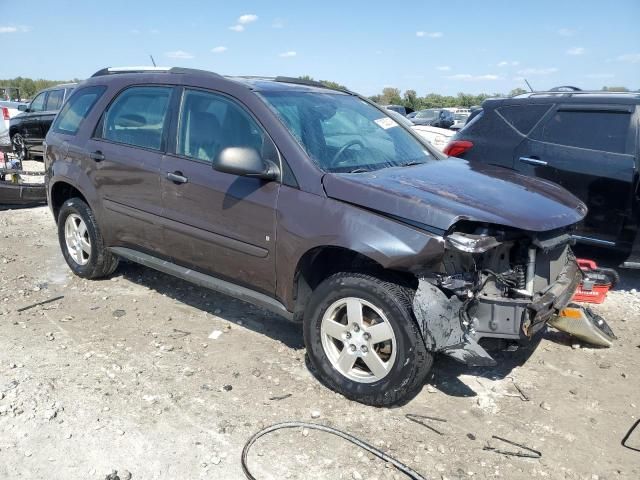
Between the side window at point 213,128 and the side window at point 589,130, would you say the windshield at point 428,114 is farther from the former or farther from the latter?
the side window at point 213,128

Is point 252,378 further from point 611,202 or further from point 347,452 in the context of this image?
point 611,202

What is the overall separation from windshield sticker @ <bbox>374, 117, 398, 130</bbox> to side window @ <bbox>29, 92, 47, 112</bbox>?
11.3 meters

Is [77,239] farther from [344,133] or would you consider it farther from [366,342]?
[366,342]

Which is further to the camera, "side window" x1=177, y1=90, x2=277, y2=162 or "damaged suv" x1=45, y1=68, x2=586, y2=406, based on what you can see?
"side window" x1=177, y1=90, x2=277, y2=162

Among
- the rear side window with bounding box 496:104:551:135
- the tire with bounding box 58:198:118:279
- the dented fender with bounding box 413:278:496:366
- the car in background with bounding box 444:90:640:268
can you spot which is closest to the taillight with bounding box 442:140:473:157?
the car in background with bounding box 444:90:640:268

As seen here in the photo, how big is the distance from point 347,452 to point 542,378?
162cm

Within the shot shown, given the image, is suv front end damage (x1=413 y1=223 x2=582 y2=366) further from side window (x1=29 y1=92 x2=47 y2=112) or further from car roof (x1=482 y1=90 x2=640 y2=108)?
side window (x1=29 y1=92 x2=47 y2=112)

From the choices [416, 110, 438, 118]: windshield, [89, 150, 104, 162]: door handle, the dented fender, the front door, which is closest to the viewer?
the dented fender

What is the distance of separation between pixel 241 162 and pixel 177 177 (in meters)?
0.83

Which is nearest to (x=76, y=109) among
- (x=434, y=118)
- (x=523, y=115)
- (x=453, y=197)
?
(x=453, y=197)

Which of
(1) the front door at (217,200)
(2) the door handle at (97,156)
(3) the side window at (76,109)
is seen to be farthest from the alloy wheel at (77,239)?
(1) the front door at (217,200)

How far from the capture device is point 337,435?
305 cm

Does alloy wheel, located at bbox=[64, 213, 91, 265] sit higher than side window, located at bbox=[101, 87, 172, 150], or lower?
lower

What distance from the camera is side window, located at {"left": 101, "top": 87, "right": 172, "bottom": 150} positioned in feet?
14.2
